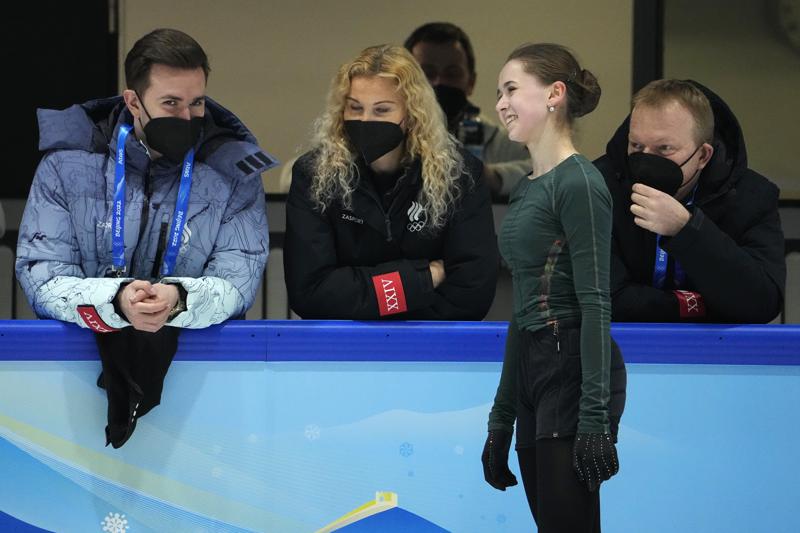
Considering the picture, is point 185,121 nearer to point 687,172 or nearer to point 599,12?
point 687,172

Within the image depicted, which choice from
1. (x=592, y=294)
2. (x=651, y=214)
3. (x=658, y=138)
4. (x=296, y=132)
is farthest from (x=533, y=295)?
(x=296, y=132)

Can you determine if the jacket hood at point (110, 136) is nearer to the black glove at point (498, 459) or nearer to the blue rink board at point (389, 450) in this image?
the blue rink board at point (389, 450)

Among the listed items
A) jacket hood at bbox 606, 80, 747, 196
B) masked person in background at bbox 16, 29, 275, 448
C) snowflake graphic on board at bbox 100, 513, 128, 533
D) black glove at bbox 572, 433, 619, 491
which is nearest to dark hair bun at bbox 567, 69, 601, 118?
black glove at bbox 572, 433, 619, 491

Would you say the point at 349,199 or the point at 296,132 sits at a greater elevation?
the point at 296,132

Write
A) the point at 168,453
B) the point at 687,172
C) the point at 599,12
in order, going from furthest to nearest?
the point at 599,12 < the point at 687,172 < the point at 168,453

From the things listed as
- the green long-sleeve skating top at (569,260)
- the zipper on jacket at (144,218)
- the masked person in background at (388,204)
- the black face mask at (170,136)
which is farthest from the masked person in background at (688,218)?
the zipper on jacket at (144,218)

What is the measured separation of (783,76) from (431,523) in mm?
3276

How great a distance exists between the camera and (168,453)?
3.56m

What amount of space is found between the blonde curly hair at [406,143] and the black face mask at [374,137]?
0.07m

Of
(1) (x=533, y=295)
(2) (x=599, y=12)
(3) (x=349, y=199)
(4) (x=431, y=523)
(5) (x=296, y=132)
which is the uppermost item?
(2) (x=599, y=12)

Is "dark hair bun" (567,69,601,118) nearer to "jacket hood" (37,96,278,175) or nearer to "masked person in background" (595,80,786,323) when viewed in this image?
"masked person in background" (595,80,786,323)

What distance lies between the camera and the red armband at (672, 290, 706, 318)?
147 inches

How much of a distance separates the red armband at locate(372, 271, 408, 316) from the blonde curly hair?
9.5 inches

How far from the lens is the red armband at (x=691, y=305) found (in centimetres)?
374
